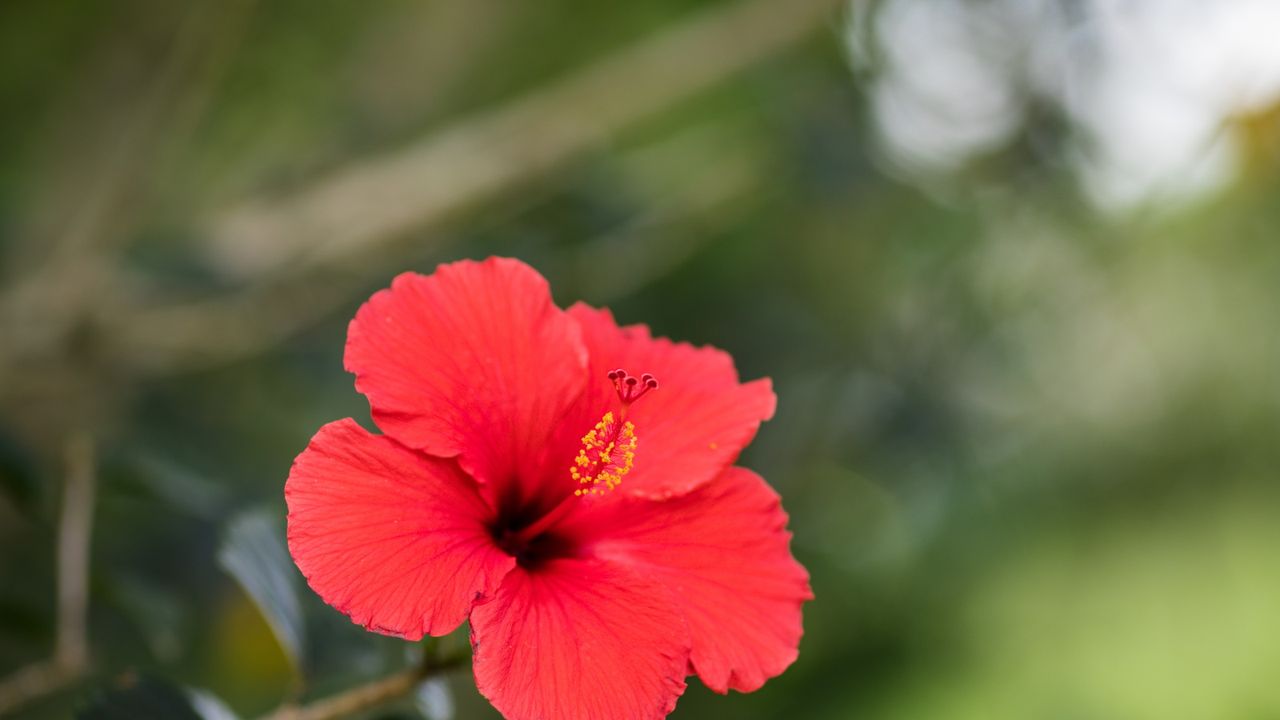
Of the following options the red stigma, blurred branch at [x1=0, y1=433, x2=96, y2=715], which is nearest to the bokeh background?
blurred branch at [x1=0, y1=433, x2=96, y2=715]

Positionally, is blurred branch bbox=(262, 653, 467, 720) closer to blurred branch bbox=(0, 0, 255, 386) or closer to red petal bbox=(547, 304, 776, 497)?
red petal bbox=(547, 304, 776, 497)

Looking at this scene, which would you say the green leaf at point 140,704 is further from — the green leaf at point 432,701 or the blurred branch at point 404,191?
the blurred branch at point 404,191

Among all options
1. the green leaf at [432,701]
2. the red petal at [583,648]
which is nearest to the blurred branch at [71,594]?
the green leaf at [432,701]

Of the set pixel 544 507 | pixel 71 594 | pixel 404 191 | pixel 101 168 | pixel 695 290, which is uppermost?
pixel 101 168

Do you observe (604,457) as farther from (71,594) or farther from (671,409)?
(71,594)

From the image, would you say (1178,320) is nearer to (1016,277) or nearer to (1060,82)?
(1016,277)

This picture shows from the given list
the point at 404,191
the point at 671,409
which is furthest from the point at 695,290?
the point at 671,409

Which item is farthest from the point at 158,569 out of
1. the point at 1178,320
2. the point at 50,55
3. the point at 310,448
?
the point at 1178,320
